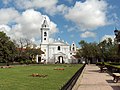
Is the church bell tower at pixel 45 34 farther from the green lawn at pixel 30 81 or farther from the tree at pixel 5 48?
the green lawn at pixel 30 81

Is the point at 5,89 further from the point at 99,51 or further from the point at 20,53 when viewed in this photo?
the point at 99,51

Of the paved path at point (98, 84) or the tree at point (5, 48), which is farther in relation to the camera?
the tree at point (5, 48)

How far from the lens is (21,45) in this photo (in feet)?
Answer: 318

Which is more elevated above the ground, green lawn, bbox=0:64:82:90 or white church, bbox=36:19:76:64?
white church, bbox=36:19:76:64

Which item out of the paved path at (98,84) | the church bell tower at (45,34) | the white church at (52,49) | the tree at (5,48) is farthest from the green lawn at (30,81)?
the church bell tower at (45,34)

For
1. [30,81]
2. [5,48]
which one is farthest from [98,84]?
[5,48]

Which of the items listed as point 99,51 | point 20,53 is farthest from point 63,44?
point 20,53

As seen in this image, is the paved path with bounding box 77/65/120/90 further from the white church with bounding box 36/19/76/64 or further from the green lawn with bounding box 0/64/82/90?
the white church with bounding box 36/19/76/64

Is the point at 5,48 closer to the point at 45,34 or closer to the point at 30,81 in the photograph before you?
the point at 45,34

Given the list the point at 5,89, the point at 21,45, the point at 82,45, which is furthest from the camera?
the point at 82,45

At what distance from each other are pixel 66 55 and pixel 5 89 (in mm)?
103962

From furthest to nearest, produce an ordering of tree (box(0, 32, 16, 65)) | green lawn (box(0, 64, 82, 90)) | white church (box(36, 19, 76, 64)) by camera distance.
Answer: white church (box(36, 19, 76, 64)), tree (box(0, 32, 16, 65)), green lawn (box(0, 64, 82, 90))

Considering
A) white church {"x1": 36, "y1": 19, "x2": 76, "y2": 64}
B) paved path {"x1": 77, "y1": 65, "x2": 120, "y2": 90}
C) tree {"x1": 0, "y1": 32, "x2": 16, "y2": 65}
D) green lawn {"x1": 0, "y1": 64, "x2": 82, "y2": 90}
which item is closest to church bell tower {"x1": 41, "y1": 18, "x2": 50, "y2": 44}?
white church {"x1": 36, "y1": 19, "x2": 76, "y2": 64}

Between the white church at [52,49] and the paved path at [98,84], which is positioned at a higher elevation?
the white church at [52,49]
